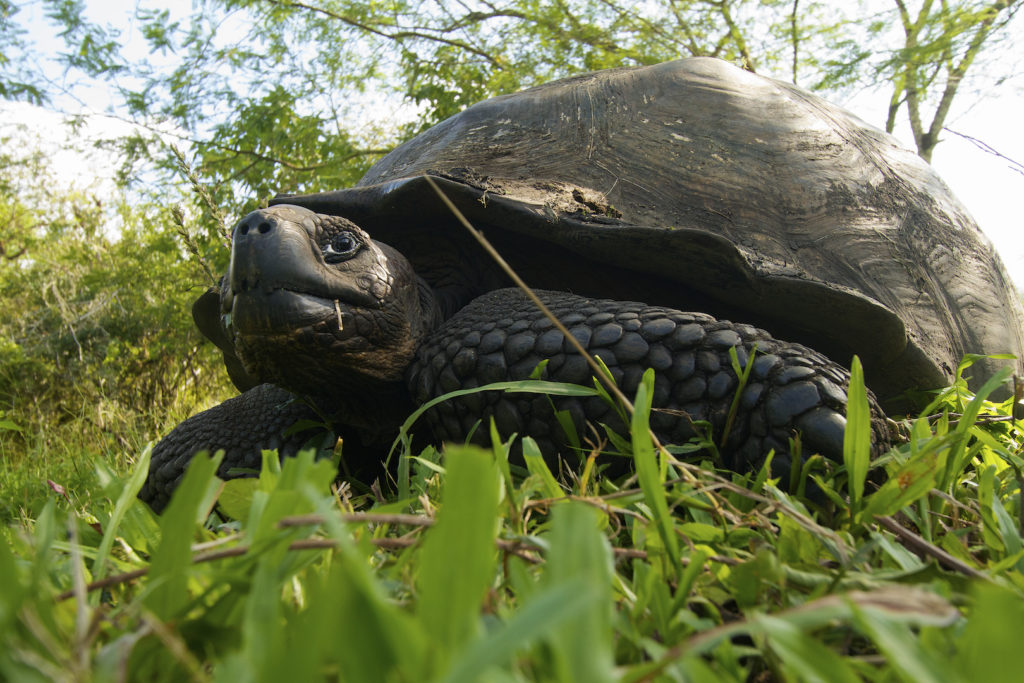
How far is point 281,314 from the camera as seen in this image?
1645 mm

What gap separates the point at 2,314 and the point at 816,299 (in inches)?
264

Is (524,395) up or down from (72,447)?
up

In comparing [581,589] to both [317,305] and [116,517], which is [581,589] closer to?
[116,517]

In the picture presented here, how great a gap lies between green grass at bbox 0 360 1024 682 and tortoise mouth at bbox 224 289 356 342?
2.23ft

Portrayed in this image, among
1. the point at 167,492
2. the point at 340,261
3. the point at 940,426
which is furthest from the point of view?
the point at 167,492

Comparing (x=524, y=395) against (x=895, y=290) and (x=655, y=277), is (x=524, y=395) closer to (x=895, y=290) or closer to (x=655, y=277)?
(x=655, y=277)

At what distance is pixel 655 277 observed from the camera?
214cm

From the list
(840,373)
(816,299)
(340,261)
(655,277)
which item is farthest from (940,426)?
(340,261)

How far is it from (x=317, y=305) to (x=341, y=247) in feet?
0.88

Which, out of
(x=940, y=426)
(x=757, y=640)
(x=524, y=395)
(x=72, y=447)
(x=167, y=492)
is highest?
(x=757, y=640)

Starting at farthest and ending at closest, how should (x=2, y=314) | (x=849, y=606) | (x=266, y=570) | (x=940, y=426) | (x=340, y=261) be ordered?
(x=2, y=314) → (x=340, y=261) → (x=940, y=426) → (x=266, y=570) → (x=849, y=606)

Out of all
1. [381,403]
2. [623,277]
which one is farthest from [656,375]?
[381,403]

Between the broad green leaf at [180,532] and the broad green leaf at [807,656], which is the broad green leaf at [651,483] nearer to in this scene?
the broad green leaf at [807,656]

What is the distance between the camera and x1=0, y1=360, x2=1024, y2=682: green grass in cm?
42
